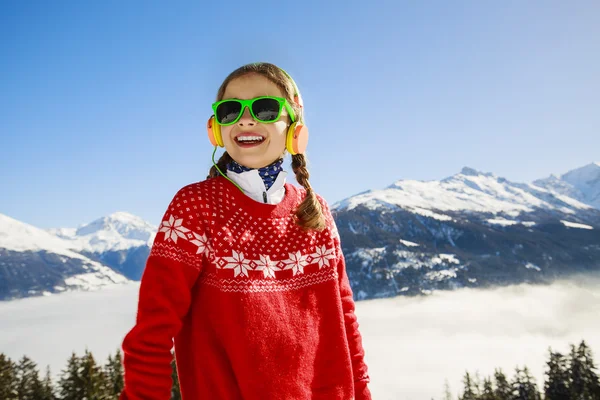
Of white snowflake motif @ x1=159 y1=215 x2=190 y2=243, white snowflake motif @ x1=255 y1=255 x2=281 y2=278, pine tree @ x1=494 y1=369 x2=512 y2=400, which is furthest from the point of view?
pine tree @ x1=494 y1=369 x2=512 y2=400

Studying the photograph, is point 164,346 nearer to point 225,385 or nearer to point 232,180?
point 225,385

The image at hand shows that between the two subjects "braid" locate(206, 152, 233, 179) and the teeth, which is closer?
the teeth

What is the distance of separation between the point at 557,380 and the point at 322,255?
7196cm

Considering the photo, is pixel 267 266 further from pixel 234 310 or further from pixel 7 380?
pixel 7 380

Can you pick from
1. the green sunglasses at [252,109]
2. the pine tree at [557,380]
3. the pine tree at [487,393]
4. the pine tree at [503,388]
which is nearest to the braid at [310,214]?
the green sunglasses at [252,109]

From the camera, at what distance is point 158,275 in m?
2.37

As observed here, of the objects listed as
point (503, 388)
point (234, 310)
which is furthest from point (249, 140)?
point (503, 388)

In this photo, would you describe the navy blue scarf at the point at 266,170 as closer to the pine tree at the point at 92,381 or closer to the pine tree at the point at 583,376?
the pine tree at the point at 92,381

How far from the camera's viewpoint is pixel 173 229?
2.46m

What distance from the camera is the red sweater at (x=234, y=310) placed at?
2314 mm

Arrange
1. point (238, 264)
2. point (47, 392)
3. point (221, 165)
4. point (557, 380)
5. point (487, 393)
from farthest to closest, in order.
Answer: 1. point (487, 393)
2. point (557, 380)
3. point (47, 392)
4. point (221, 165)
5. point (238, 264)

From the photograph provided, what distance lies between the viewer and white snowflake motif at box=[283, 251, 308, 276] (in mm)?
2881

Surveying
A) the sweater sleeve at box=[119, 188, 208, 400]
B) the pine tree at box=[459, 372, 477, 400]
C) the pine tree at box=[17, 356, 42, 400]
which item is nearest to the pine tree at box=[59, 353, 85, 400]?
the pine tree at box=[17, 356, 42, 400]

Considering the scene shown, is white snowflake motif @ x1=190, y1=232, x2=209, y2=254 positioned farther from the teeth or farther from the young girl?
the teeth
